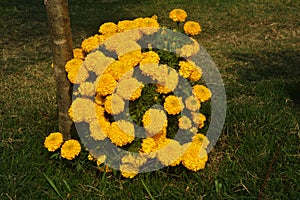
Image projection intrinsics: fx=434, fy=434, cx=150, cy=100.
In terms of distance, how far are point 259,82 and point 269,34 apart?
8.90 feet

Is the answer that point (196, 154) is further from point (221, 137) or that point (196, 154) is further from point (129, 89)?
point (129, 89)

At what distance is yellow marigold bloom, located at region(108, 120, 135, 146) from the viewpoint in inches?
116

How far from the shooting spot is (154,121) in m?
3.03

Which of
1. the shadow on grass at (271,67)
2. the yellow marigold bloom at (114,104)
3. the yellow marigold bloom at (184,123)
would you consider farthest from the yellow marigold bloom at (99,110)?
the shadow on grass at (271,67)

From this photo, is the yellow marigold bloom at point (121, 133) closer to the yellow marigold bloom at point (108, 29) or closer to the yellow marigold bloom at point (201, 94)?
the yellow marigold bloom at point (201, 94)

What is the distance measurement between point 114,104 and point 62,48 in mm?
614

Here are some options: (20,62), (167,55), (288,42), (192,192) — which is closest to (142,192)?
(192,192)

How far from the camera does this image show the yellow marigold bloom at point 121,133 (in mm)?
2953

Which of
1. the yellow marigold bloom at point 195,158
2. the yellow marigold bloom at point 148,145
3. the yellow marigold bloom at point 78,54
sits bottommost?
the yellow marigold bloom at point 195,158

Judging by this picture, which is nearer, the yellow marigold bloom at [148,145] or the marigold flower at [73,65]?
the yellow marigold bloom at [148,145]

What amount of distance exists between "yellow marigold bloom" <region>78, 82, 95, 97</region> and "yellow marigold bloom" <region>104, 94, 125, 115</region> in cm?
17

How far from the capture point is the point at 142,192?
3.04 metres

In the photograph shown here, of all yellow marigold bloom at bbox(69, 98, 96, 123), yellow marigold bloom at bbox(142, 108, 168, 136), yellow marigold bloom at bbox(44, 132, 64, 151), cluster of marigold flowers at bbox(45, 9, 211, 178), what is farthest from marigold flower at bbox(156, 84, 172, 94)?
yellow marigold bloom at bbox(44, 132, 64, 151)

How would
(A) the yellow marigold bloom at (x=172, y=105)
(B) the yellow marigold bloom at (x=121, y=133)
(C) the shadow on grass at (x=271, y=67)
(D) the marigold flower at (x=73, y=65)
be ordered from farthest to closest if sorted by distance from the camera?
(C) the shadow on grass at (x=271, y=67)
(D) the marigold flower at (x=73, y=65)
(A) the yellow marigold bloom at (x=172, y=105)
(B) the yellow marigold bloom at (x=121, y=133)
